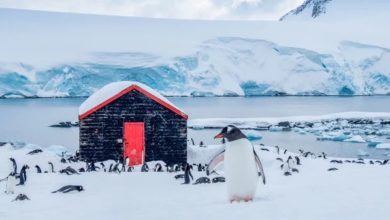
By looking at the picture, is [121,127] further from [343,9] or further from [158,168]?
[343,9]

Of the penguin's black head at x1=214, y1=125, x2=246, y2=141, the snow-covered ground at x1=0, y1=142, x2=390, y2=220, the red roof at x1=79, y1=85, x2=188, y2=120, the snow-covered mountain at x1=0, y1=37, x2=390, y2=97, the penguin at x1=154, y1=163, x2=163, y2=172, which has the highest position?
the snow-covered mountain at x1=0, y1=37, x2=390, y2=97

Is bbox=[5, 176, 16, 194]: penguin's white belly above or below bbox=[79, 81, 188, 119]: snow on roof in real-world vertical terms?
below

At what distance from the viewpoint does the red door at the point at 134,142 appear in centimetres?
1418

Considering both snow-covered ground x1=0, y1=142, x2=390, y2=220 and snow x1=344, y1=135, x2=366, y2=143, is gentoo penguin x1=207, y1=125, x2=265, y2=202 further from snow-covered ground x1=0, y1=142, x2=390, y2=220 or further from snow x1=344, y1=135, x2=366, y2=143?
snow x1=344, y1=135, x2=366, y2=143

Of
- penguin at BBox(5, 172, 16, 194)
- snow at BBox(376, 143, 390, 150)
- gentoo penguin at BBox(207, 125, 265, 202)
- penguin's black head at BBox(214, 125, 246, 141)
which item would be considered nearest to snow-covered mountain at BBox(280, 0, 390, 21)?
snow at BBox(376, 143, 390, 150)

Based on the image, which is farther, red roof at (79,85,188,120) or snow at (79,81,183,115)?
snow at (79,81,183,115)

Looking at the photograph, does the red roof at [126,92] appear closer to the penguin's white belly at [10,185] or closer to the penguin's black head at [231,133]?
the penguin's white belly at [10,185]

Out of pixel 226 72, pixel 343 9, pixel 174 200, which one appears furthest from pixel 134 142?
pixel 343 9

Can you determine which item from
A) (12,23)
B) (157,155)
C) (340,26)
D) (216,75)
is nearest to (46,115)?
(216,75)

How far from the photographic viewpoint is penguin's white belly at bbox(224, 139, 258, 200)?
19.7ft

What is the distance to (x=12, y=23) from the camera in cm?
7344

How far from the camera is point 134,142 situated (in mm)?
14242

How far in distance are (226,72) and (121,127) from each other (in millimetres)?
45310

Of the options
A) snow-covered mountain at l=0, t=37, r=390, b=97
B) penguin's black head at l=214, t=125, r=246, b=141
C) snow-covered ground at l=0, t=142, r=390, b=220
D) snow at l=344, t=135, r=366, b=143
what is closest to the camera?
snow-covered ground at l=0, t=142, r=390, b=220
